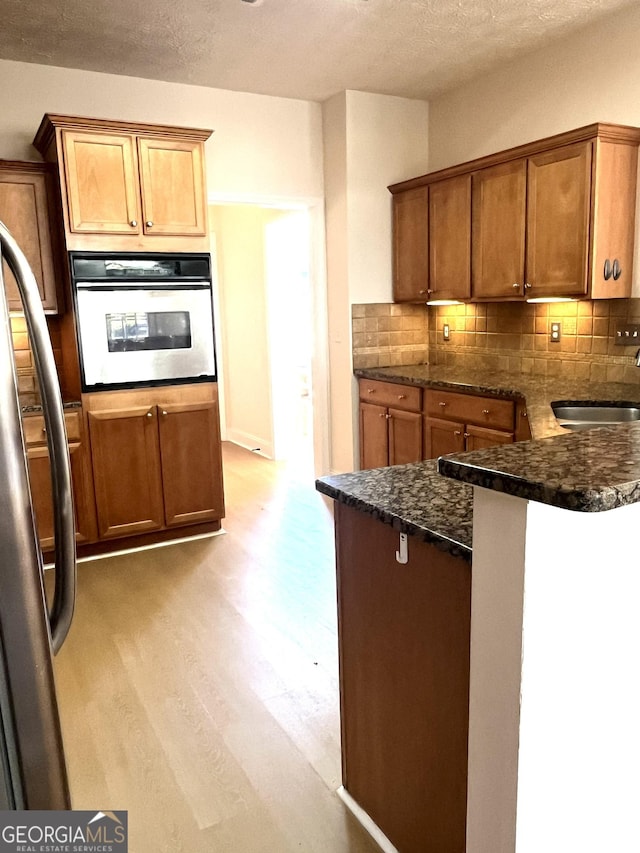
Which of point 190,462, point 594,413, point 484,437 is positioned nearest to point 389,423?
point 484,437

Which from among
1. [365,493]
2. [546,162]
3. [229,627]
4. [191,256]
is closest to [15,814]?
[365,493]

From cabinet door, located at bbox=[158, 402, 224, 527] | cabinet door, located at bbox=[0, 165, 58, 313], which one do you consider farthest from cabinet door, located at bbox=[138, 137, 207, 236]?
cabinet door, located at bbox=[158, 402, 224, 527]

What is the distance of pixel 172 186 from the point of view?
360 cm

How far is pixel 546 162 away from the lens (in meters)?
3.49

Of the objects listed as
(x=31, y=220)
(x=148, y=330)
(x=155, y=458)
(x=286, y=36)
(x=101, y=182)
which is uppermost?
(x=286, y=36)

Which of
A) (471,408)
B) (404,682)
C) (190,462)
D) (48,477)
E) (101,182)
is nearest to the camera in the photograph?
(404,682)

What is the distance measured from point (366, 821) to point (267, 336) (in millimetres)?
4609

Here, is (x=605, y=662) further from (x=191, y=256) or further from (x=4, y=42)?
(x=4, y=42)

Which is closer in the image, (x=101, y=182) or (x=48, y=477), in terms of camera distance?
(x=101, y=182)

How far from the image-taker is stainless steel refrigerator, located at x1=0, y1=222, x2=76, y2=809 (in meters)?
0.92

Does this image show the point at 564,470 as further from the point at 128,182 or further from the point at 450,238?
the point at 450,238

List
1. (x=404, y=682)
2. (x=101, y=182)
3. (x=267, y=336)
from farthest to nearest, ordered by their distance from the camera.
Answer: (x=267, y=336)
(x=101, y=182)
(x=404, y=682)

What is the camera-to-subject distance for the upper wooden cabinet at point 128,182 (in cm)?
336

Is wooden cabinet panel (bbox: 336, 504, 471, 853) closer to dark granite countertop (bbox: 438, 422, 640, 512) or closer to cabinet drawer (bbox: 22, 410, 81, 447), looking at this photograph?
dark granite countertop (bbox: 438, 422, 640, 512)
